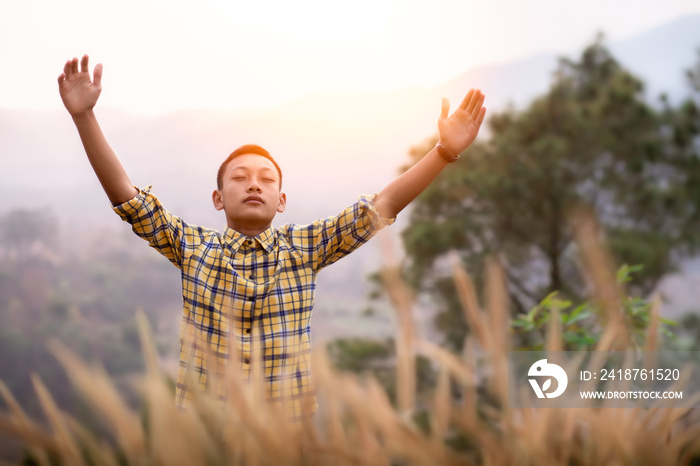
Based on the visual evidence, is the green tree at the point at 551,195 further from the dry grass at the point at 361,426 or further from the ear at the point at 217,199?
the dry grass at the point at 361,426

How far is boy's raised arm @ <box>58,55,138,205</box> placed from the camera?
876 mm

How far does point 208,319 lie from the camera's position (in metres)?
0.96

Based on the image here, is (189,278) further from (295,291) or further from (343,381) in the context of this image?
(343,381)

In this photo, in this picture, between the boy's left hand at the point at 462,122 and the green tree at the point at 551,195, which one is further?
the green tree at the point at 551,195

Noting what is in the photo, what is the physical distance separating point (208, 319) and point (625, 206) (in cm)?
435

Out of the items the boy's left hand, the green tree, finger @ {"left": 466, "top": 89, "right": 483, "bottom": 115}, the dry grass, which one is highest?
the green tree

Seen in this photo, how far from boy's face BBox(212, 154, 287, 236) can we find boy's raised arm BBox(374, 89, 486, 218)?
0.57 feet

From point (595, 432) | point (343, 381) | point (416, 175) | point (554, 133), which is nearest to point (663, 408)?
point (595, 432)

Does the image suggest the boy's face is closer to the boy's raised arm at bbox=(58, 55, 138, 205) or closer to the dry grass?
the boy's raised arm at bbox=(58, 55, 138, 205)

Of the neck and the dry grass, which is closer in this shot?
the dry grass

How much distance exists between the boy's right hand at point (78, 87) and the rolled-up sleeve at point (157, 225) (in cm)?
14

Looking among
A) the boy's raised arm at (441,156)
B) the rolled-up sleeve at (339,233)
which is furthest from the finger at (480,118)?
the rolled-up sleeve at (339,233)

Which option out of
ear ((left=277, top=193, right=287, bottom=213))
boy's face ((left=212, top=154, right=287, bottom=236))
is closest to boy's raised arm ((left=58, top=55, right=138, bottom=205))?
boy's face ((left=212, top=154, right=287, bottom=236))

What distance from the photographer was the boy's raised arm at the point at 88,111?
88 cm
